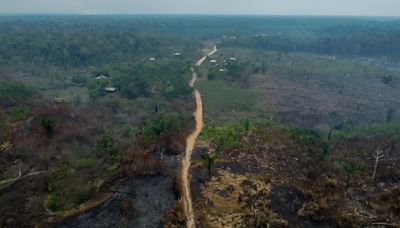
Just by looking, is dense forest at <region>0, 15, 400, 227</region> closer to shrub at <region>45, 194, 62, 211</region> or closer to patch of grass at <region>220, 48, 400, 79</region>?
shrub at <region>45, 194, 62, 211</region>

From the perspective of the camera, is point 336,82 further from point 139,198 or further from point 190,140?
point 139,198

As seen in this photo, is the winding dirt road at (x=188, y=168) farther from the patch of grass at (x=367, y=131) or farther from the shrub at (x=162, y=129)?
the patch of grass at (x=367, y=131)

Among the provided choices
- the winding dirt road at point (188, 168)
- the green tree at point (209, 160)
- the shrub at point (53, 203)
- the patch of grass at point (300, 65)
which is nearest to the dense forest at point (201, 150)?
the shrub at point (53, 203)

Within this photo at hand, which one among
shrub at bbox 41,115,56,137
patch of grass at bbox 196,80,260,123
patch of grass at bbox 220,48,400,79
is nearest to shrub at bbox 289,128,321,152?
→ patch of grass at bbox 196,80,260,123

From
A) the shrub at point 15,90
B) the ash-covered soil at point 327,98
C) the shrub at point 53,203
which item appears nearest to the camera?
the shrub at point 53,203

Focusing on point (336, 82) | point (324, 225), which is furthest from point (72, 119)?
point (336, 82)

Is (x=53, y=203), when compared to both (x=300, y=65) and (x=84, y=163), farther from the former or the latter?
(x=300, y=65)

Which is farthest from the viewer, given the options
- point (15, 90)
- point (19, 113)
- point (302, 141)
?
point (15, 90)

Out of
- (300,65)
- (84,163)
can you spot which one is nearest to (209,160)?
(84,163)
